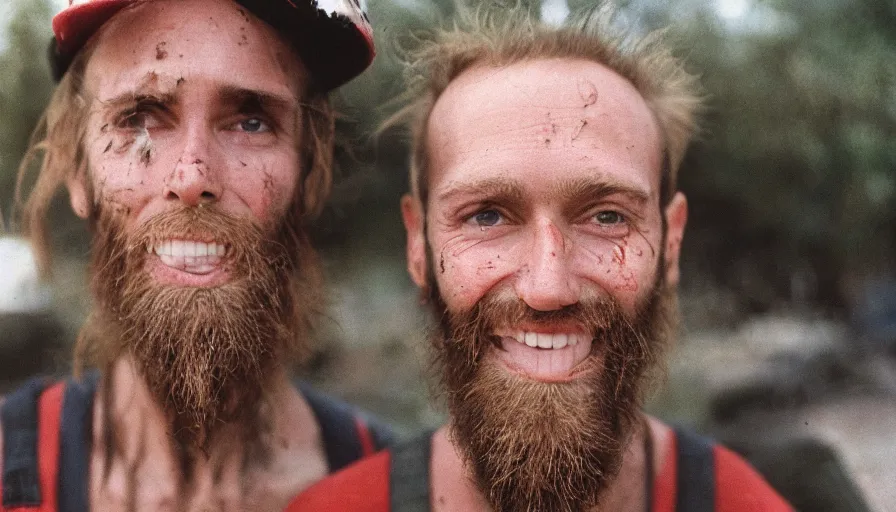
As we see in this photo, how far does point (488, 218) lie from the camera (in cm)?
224

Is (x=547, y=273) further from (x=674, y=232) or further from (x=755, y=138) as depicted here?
(x=755, y=138)

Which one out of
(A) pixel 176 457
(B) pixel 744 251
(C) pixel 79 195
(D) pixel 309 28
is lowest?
(A) pixel 176 457

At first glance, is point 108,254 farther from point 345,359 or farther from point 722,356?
point 722,356

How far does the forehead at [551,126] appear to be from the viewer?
2.20 meters

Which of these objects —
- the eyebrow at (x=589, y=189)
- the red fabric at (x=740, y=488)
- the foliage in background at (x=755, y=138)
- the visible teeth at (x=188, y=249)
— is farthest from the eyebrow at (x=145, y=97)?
the red fabric at (x=740, y=488)

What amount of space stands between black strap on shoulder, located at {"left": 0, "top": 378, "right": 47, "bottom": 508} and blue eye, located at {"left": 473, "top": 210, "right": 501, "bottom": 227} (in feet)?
5.36

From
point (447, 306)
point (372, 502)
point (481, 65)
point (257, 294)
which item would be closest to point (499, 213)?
point (447, 306)

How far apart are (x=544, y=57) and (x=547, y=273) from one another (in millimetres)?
664

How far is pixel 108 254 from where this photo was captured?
7.82ft

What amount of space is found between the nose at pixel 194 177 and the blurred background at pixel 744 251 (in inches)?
18.5

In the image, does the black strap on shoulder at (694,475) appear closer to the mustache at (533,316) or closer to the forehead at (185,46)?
the mustache at (533,316)

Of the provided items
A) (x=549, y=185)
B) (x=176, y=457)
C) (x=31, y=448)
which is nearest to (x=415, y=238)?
(x=549, y=185)

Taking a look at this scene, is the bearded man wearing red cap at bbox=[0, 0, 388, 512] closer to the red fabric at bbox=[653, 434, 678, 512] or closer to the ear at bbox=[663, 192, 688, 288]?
the red fabric at bbox=[653, 434, 678, 512]

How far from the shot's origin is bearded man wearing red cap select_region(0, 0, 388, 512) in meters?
2.31
